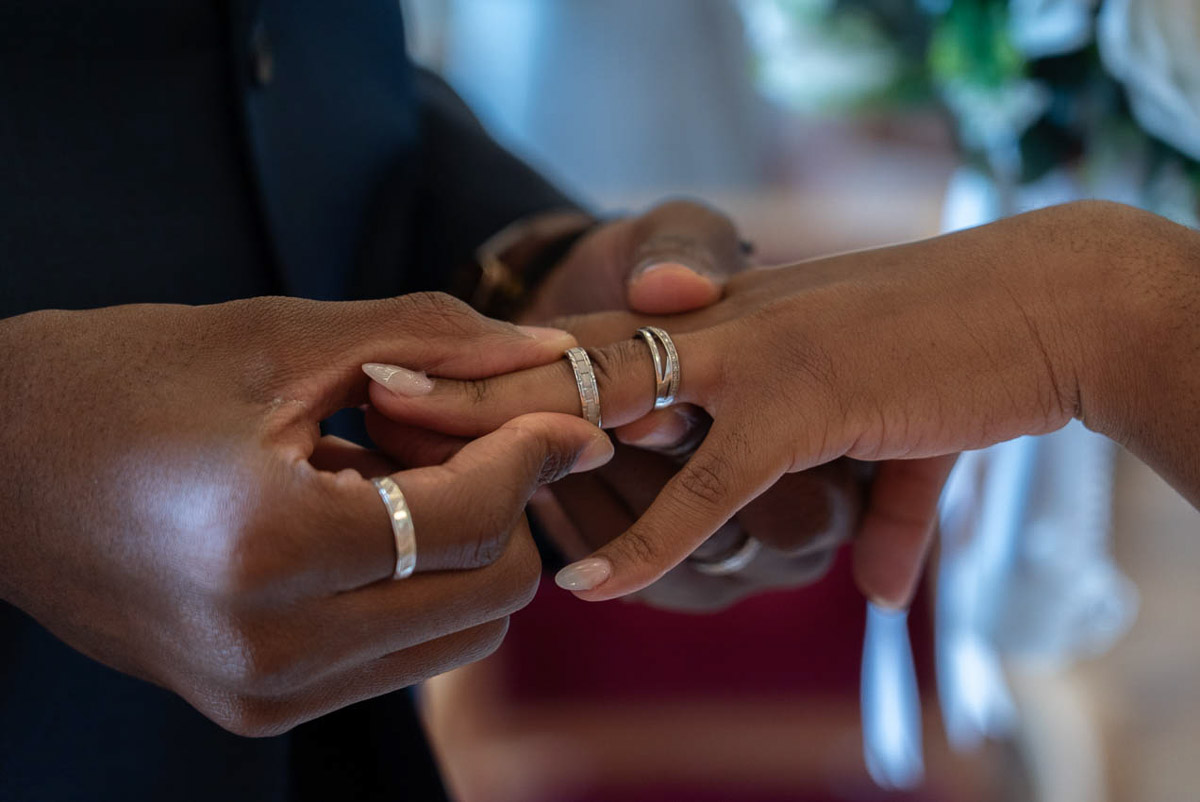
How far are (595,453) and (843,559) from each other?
152 cm

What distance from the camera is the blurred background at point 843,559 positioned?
1.40 meters

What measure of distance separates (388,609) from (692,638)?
1615 mm

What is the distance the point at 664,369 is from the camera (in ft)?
2.44

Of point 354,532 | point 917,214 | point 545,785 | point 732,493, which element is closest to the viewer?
point 354,532

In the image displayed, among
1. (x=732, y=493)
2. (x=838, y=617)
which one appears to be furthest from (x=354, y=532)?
(x=838, y=617)

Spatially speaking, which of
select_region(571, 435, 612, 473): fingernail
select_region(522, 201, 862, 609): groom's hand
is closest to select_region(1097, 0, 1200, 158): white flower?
select_region(522, 201, 862, 609): groom's hand

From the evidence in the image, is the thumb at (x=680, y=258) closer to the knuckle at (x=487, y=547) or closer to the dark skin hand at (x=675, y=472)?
the dark skin hand at (x=675, y=472)

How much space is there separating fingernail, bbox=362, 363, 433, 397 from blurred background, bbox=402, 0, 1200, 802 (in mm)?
1022

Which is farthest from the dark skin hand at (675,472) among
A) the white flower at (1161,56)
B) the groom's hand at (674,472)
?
the white flower at (1161,56)

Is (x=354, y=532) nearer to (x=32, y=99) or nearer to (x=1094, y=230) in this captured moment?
(x=32, y=99)

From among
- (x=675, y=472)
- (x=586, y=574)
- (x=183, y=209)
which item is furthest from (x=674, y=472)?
(x=183, y=209)

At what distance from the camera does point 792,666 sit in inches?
81.4

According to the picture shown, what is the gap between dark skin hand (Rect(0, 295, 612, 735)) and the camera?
49 centimetres

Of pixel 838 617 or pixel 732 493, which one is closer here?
pixel 732 493
